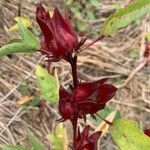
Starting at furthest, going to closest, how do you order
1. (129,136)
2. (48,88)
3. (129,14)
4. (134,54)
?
(134,54) → (48,88) → (129,136) → (129,14)

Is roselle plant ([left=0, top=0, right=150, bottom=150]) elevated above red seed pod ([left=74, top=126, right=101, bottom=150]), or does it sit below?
above

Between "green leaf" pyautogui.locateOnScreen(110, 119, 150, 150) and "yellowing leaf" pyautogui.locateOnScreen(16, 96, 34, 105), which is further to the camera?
"yellowing leaf" pyautogui.locateOnScreen(16, 96, 34, 105)

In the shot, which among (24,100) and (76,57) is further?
(24,100)

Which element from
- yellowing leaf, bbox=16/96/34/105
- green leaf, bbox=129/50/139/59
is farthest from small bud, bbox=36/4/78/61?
green leaf, bbox=129/50/139/59

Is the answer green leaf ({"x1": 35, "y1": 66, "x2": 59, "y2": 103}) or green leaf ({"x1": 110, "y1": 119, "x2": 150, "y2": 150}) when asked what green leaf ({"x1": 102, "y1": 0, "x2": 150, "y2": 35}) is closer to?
green leaf ({"x1": 110, "y1": 119, "x2": 150, "y2": 150})

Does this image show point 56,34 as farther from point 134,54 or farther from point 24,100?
point 134,54

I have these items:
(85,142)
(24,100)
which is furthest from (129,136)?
→ (24,100)

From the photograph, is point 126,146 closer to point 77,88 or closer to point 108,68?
point 77,88

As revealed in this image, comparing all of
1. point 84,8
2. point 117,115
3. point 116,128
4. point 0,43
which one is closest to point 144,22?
point 84,8
